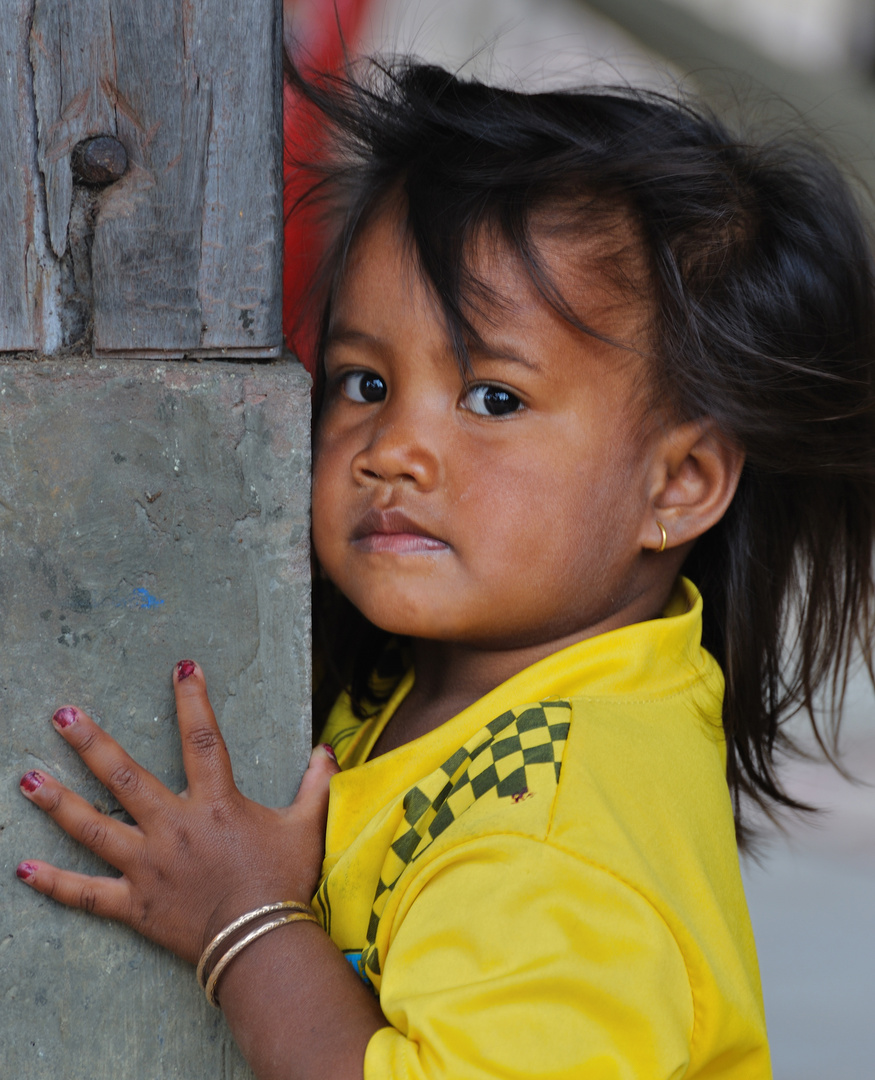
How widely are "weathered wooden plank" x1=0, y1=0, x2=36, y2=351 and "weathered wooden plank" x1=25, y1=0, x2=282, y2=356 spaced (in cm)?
1

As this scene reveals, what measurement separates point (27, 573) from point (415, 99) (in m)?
0.85

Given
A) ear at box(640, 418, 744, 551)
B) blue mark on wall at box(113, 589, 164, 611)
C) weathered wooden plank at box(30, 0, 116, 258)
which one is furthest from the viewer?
ear at box(640, 418, 744, 551)

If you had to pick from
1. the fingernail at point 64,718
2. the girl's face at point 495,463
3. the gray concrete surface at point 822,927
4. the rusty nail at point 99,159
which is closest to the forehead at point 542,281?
the girl's face at point 495,463

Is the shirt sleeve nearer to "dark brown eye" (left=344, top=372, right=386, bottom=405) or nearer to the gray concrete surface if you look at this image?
"dark brown eye" (left=344, top=372, right=386, bottom=405)

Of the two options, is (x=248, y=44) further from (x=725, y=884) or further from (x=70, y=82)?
(x=725, y=884)

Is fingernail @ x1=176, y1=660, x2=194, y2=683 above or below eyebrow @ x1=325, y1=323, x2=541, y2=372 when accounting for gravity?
below

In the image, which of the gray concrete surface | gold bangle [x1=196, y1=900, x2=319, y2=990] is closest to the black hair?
gold bangle [x1=196, y1=900, x2=319, y2=990]

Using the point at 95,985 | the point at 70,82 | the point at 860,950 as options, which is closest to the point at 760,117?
the point at 70,82

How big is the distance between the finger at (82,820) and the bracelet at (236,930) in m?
0.13

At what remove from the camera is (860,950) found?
255 cm

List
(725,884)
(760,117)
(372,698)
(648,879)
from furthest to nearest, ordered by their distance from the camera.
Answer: (760,117) → (372,698) → (725,884) → (648,879)

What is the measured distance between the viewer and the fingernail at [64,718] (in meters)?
1.11

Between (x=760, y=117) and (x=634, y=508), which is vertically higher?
(x=760, y=117)

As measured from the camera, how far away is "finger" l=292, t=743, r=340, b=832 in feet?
4.09
